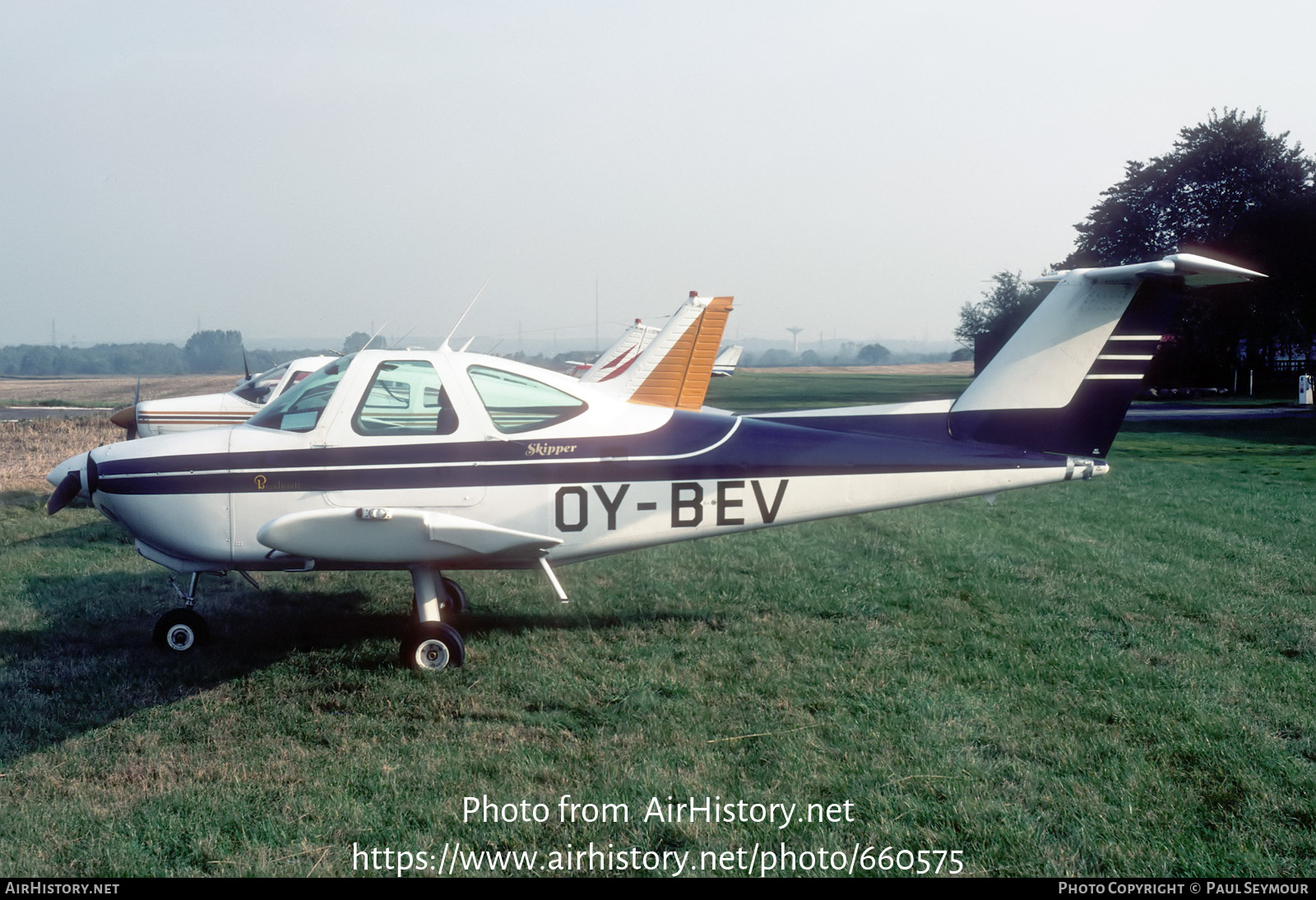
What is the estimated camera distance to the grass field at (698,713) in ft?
12.0

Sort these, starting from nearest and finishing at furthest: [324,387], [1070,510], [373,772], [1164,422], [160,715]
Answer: [373,772], [160,715], [324,387], [1070,510], [1164,422]

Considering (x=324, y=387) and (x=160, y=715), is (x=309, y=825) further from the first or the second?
(x=324, y=387)

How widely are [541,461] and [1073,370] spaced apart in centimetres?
366

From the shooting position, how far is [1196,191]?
40.6 metres

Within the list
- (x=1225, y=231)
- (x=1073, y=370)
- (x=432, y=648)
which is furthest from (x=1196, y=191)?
(x=432, y=648)

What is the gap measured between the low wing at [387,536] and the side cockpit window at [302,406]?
0.64 metres

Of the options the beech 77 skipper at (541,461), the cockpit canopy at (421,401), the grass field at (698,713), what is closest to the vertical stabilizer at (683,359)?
the grass field at (698,713)

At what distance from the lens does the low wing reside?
5281mm

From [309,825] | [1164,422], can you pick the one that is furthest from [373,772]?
[1164,422]

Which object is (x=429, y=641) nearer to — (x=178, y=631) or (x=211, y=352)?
(x=178, y=631)

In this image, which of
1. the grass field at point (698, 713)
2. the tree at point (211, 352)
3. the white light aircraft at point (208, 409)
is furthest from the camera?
the tree at point (211, 352)

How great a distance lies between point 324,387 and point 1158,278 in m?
5.50

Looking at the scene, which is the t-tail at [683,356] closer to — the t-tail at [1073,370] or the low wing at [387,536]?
the t-tail at [1073,370]

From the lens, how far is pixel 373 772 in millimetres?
4215
